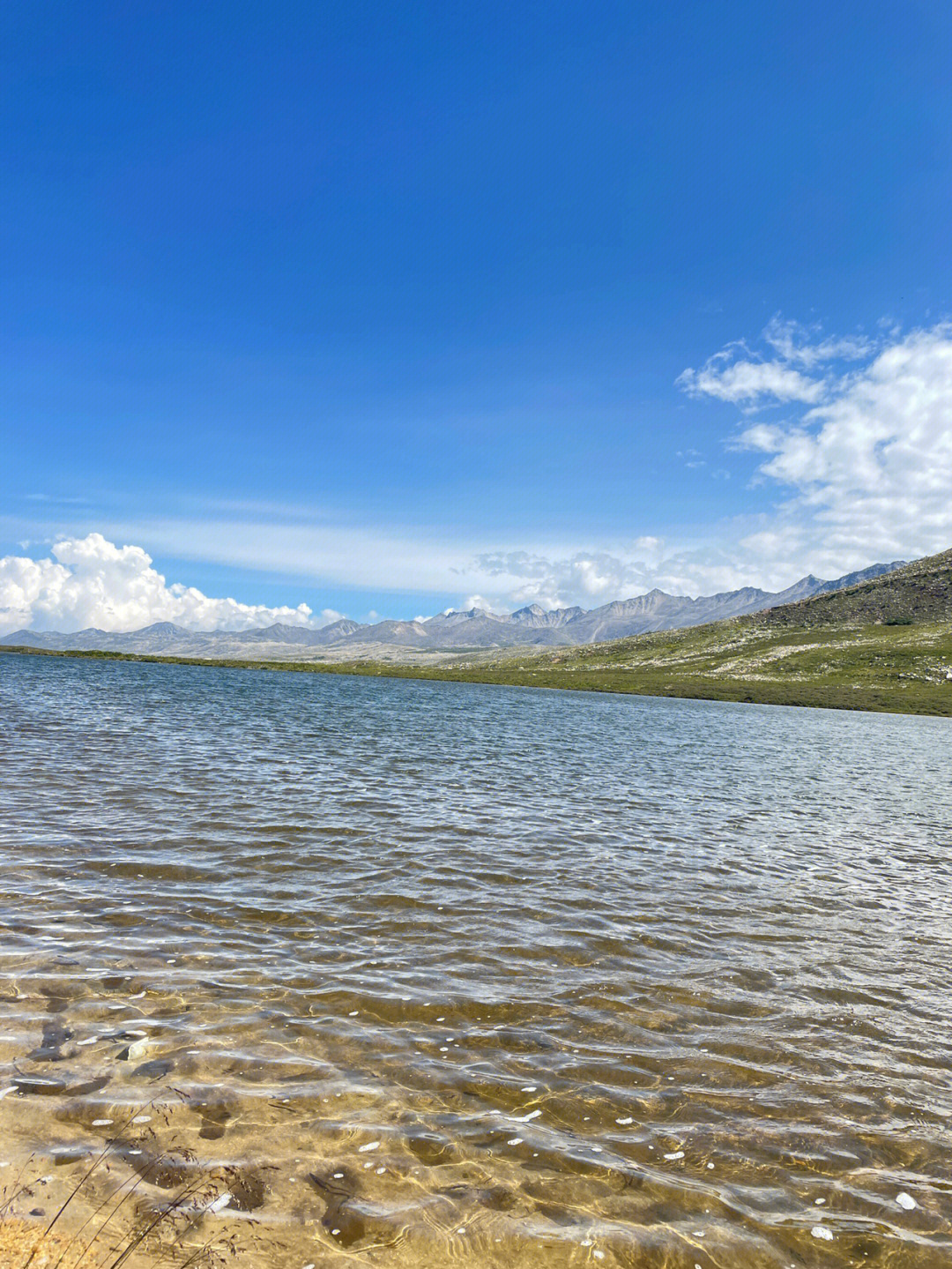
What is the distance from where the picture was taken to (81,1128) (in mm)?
7512

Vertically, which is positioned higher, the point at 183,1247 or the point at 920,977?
the point at 183,1247

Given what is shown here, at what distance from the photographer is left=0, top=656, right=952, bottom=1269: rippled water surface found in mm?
7039

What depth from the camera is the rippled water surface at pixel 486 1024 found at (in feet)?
23.1

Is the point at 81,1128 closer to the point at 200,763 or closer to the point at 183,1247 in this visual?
the point at 183,1247

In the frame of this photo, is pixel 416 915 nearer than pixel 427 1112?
No

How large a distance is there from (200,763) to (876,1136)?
31.1 metres

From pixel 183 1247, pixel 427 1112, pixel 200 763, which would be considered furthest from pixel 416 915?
pixel 200 763

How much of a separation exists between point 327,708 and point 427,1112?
249 feet

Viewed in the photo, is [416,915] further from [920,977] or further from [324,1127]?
[920,977]

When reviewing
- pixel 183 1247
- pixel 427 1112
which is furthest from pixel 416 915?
pixel 183 1247

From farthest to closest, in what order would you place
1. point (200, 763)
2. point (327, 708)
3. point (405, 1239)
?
1. point (327, 708)
2. point (200, 763)
3. point (405, 1239)

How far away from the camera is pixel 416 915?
15.4 m

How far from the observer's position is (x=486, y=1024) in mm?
10906

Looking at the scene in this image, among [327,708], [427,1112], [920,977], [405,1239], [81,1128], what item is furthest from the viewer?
[327,708]
